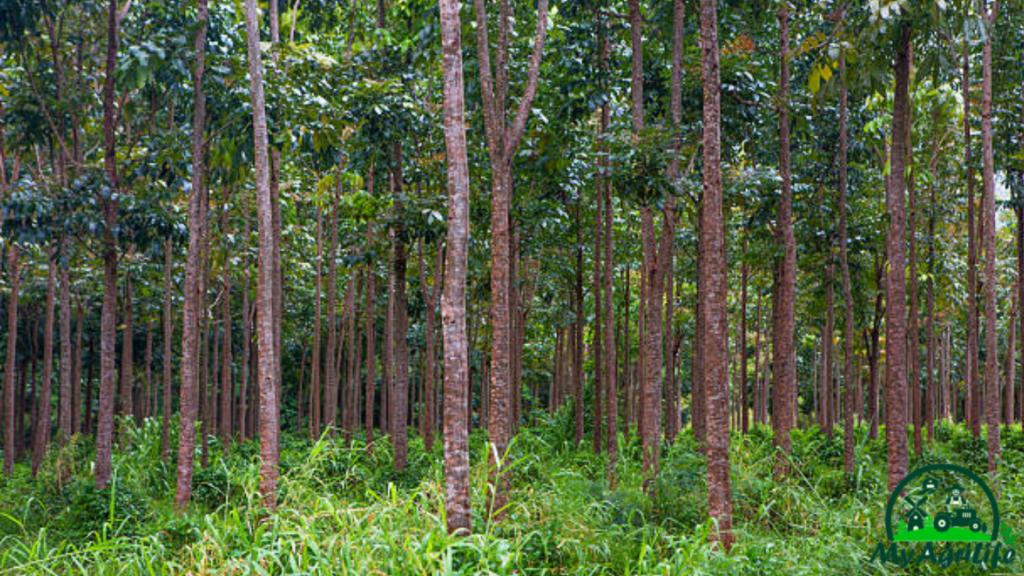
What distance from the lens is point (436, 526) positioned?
667 cm

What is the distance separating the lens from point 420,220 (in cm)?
1234

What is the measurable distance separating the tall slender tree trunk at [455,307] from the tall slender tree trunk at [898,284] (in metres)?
4.76

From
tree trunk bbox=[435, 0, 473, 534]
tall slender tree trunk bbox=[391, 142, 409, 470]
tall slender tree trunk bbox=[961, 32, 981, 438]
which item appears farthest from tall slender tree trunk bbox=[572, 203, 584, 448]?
tree trunk bbox=[435, 0, 473, 534]

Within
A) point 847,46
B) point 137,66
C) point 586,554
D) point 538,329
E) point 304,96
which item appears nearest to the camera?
point 586,554

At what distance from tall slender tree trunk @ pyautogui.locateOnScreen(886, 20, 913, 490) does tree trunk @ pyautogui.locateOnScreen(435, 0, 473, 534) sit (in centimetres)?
477

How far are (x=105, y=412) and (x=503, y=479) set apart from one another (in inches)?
256

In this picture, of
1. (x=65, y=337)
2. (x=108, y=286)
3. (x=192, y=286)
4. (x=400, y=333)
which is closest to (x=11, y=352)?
(x=65, y=337)

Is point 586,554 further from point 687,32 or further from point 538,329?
point 538,329

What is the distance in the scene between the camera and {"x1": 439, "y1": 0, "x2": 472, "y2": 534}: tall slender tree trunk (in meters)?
7.07

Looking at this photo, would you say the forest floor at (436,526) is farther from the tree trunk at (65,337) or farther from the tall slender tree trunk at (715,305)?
the tree trunk at (65,337)

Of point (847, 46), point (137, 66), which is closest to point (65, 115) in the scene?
point (137, 66)

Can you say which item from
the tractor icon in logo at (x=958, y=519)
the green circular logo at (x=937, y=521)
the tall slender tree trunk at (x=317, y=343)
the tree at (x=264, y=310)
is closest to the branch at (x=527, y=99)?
the tree at (x=264, y=310)

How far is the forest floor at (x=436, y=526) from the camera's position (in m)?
6.45

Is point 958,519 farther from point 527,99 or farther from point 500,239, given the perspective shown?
point 527,99
